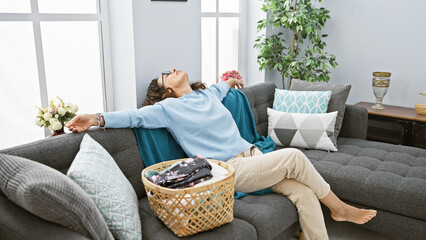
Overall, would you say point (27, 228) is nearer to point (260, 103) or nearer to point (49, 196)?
point (49, 196)

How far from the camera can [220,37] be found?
12.7 ft

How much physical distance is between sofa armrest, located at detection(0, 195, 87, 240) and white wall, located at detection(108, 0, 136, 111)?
60.8 inches

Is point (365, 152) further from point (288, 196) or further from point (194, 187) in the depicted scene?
point (194, 187)

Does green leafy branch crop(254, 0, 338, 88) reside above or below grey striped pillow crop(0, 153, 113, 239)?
above

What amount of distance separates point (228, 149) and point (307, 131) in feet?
2.28

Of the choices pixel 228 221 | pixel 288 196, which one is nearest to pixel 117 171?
pixel 228 221

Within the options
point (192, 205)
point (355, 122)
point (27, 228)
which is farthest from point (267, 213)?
point (355, 122)

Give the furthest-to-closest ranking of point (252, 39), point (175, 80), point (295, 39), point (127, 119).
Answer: point (252, 39), point (295, 39), point (175, 80), point (127, 119)

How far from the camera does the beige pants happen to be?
2.07 m

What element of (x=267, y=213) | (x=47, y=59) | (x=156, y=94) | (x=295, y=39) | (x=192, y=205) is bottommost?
(x=267, y=213)

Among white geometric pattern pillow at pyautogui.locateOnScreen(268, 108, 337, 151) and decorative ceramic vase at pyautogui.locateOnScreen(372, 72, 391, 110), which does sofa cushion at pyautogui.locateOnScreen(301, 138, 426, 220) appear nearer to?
white geometric pattern pillow at pyautogui.locateOnScreen(268, 108, 337, 151)

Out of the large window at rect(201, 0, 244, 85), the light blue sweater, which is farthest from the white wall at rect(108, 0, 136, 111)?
the large window at rect(201, 0, 244, 85)

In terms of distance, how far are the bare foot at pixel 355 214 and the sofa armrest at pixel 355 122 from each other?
915 mm

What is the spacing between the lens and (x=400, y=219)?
85.4 inches
